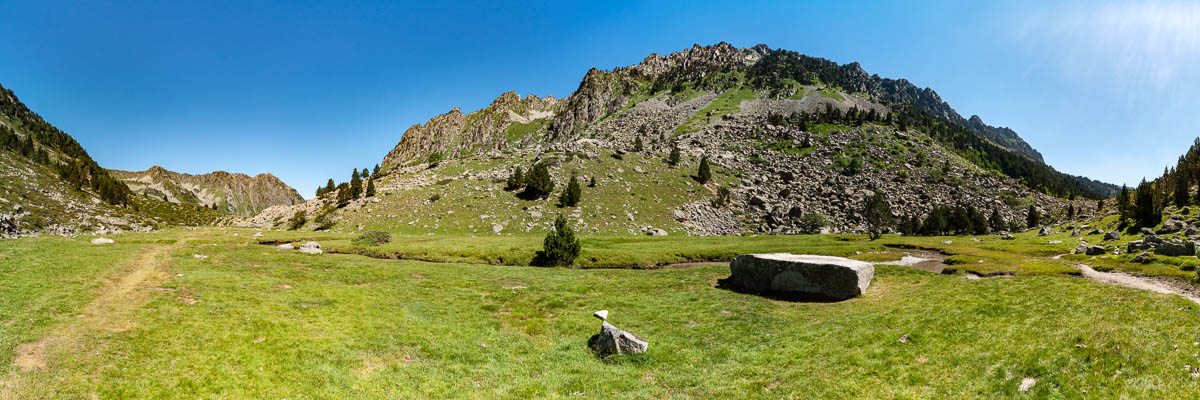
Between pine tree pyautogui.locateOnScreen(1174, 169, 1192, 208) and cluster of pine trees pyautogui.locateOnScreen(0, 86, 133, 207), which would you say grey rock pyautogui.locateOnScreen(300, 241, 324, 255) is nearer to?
cluster of pine trees pyautogui.locateOnScreen(0, 86, 133, 207)

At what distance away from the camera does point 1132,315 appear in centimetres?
1272

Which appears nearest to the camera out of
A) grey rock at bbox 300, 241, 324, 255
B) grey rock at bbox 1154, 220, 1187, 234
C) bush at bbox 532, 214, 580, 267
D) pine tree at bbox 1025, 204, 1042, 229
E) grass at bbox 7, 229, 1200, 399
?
grass at bbox 7, 229, 1200, 399

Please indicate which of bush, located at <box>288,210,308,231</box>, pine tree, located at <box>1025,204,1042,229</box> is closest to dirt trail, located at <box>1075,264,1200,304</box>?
pine tree, located at <box>1025,204,1042,229</box>

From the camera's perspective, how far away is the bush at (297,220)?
7224 cm

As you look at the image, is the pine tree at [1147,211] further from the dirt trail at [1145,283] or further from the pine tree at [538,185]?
the pine tree at [538,185]

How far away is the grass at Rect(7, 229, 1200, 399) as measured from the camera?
34.6 ft

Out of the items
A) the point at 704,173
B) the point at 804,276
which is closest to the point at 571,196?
the point at 704,173

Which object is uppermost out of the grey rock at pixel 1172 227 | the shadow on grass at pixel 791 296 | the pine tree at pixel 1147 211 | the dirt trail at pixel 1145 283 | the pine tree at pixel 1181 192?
the pine tree at pixel 1181 192

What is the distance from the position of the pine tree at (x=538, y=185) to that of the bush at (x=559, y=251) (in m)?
40.9

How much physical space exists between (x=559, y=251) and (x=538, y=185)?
42.7 m

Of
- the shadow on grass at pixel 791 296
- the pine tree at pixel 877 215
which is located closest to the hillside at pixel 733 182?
the pine tree at pixel 877 215

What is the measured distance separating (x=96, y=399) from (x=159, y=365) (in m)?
1.90

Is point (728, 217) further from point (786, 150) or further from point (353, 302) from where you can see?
point (353, 302)

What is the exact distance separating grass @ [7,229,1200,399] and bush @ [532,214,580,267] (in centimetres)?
1686
